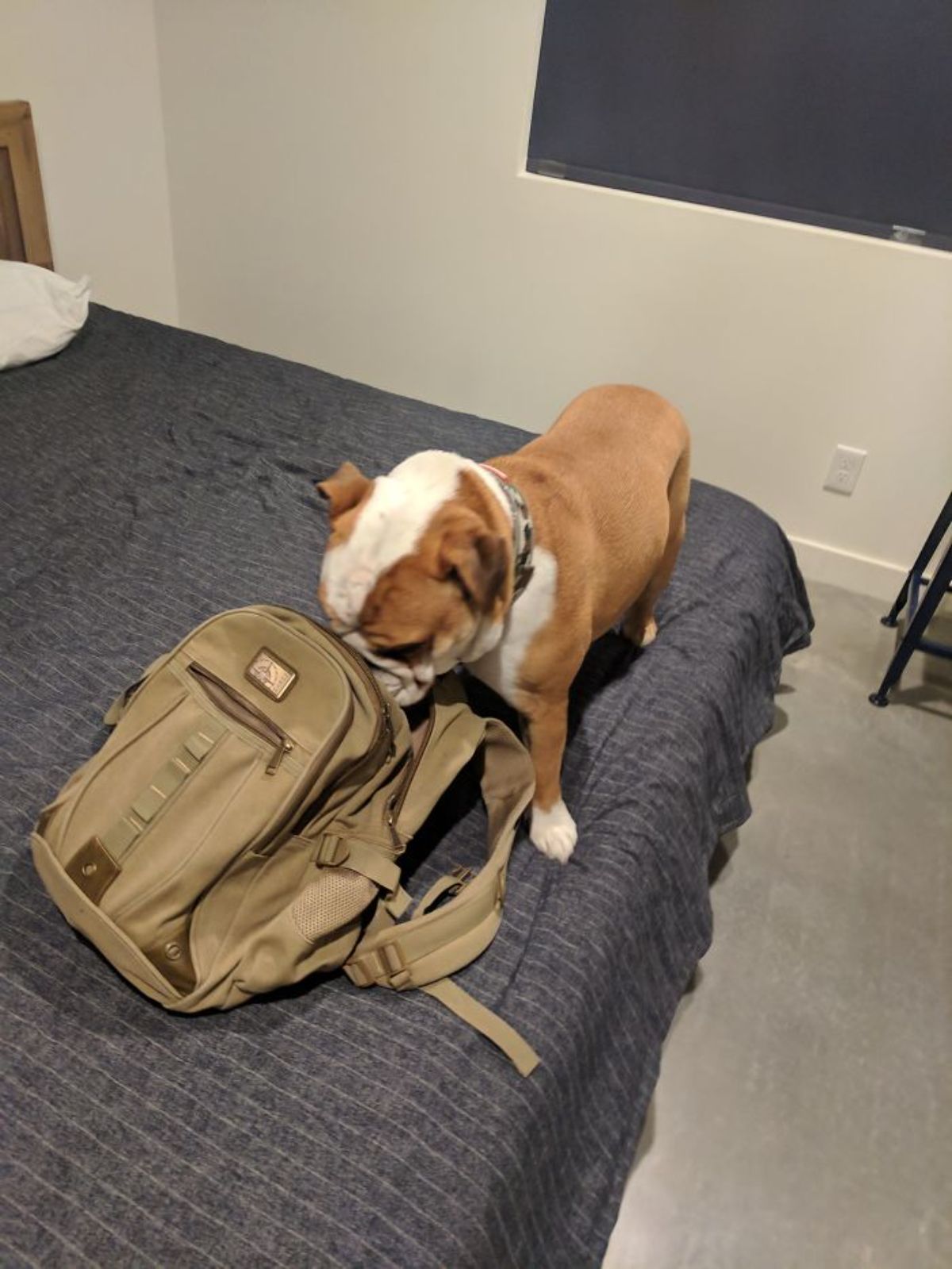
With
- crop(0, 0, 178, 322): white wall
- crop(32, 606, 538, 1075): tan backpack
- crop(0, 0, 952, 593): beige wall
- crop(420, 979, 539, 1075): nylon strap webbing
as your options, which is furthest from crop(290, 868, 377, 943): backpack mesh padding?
crop(0, 0, 178, 322): white wall

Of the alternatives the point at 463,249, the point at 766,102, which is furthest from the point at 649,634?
the point at 463,249

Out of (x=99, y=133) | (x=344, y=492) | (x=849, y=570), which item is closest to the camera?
(x=344, y=492)

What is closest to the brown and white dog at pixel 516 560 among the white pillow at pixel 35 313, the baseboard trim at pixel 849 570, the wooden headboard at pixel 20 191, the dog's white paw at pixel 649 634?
the dog's white paw at pixel 649 634

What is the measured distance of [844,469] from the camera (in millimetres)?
2342

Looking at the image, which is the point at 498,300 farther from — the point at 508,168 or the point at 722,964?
the point at 722,964

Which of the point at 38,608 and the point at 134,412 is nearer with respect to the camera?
the point at 38,608

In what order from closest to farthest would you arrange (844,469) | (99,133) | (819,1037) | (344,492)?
(344,492), (819,1037), (844,469), (99,133)

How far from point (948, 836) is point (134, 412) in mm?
1928

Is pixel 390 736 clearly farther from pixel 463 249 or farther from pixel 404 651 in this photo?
pixel 463 249

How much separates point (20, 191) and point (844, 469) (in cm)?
235

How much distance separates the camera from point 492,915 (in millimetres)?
991

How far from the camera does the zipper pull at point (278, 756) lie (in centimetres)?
90

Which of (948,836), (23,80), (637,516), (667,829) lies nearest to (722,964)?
(667,829)

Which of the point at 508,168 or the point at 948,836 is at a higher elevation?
the point at 508,168
